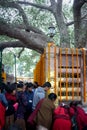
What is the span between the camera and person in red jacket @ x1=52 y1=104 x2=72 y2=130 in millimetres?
7207

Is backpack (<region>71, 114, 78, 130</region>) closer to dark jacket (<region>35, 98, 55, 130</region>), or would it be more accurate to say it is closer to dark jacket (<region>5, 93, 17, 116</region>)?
dark jacket (<region>35, 98, 55, 130</region>)

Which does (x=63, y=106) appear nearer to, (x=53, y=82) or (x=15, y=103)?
(x=15, y=103)

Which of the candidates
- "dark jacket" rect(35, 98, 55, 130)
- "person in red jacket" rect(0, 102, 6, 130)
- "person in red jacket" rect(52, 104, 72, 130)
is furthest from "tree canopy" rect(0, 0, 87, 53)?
"person in red jacket" rect(52, 104, 72, 130)

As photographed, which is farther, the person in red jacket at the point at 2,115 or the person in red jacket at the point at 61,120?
the person in red jacket at the point at 2,115

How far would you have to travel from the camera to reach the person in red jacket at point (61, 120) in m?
7.21

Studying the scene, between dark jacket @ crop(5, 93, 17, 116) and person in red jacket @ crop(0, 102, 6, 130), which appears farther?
dark jacket @ crop(5, 93, 17, 116)

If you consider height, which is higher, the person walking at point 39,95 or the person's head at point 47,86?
the person's head at point 47,86

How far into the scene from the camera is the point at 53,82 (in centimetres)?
948

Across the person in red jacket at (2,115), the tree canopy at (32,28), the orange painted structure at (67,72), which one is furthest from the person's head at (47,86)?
the tree canopy at (32,28)

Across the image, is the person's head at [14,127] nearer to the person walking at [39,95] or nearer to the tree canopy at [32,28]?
the person walking at [39,95]

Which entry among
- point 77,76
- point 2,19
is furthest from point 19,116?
point 2,19

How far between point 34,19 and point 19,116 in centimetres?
1056

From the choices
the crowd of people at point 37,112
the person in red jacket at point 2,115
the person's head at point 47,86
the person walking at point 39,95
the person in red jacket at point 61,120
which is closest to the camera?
the person in red jacket at point 61,120

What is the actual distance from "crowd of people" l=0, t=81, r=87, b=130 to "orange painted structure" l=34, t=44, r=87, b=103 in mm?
951
